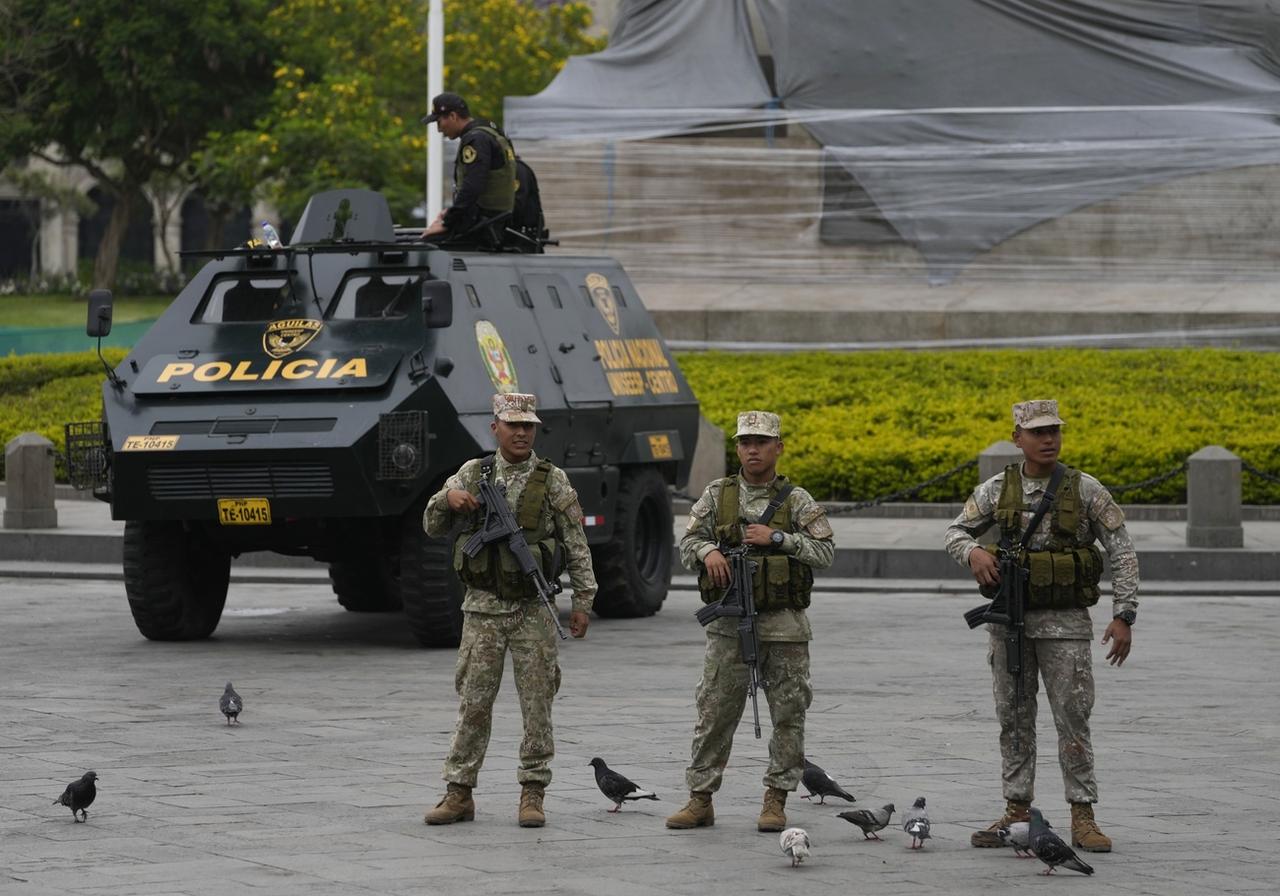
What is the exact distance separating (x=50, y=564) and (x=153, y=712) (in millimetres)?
8205

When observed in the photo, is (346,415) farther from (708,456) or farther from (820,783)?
(708,456)

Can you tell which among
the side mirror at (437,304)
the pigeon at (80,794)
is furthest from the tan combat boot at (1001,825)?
the side mirror at (437,304)

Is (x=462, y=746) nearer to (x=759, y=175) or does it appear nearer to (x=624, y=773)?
(x=624, y=773)

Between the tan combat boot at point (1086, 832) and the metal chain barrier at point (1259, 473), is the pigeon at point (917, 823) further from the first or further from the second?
the metal chain barrier at point (1259, 473)

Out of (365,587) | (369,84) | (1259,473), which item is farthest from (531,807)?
(369,84)

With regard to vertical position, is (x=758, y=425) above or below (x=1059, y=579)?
above

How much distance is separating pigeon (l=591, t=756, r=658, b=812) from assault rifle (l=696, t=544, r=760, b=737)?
0.53m

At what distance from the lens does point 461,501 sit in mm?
8750

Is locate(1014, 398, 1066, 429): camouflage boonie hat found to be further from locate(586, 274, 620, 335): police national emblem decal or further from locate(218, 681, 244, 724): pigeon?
locate(586, 274, 620, 335): police national emblem decal

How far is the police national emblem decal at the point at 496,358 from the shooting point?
1466cm

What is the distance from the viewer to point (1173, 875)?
7.77 meters

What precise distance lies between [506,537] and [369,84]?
3703 centimetres

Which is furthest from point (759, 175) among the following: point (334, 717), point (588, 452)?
point (334, 717)

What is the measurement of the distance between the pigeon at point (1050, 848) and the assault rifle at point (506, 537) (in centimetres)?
191
